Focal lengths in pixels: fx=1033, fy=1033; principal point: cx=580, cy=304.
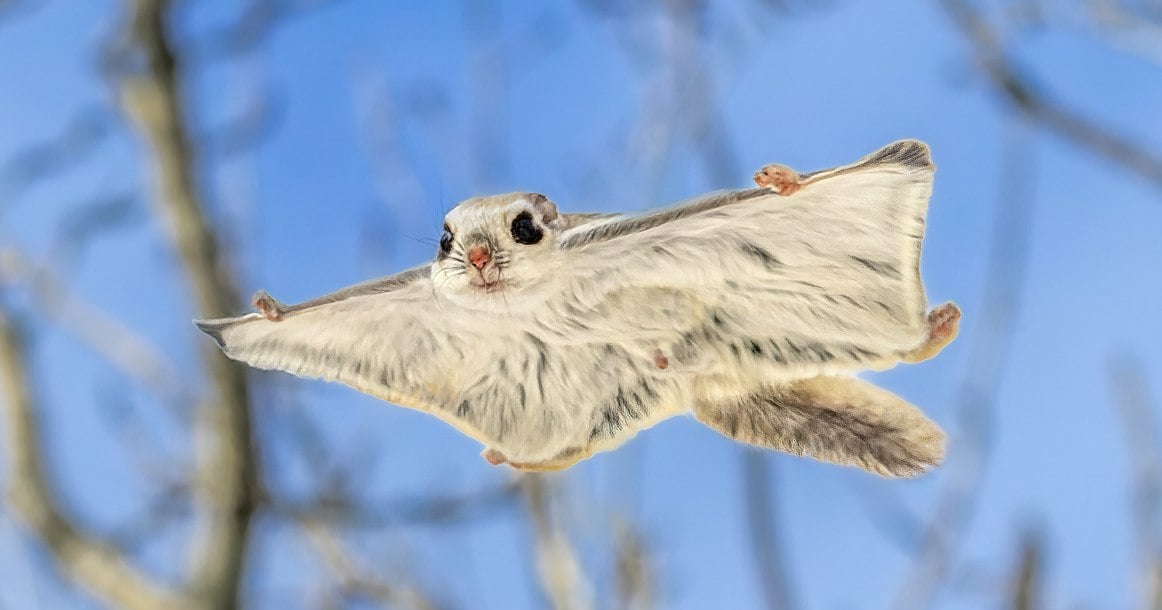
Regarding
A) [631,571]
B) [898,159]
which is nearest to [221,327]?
[898,159]

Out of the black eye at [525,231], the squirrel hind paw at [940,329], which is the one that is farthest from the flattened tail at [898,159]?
the black eye at [525,231]

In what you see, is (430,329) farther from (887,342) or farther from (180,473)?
(180,473)

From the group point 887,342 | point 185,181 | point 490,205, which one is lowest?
point 887,342

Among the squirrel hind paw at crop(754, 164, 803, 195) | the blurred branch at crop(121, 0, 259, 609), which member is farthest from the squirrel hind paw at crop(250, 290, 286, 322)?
the blurred branch at crop(121, 0, 259, 609)

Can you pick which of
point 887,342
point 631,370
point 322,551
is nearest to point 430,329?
point 631,370

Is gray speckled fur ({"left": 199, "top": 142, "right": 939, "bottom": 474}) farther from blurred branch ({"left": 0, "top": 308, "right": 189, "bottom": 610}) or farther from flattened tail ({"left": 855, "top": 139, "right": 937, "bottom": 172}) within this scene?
blurred branch ({"left": 0, "top": 308, "right": 189, "bottom": 610})

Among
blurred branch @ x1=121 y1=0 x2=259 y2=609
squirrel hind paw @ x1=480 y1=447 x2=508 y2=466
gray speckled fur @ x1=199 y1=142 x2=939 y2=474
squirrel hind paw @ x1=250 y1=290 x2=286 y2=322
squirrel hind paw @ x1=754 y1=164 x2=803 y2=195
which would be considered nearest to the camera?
squirrel hind paw @ x1=754 y1=164 x2=803 y2=195

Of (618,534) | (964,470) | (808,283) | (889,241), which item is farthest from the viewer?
(618,534)
